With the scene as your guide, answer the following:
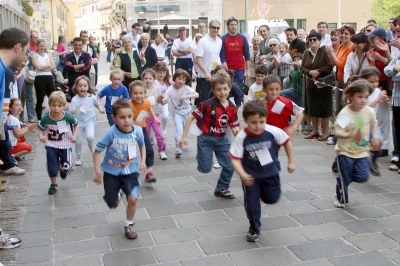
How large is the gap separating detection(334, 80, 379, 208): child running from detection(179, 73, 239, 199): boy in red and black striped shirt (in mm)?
1178

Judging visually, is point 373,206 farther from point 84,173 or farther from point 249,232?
point 84,173

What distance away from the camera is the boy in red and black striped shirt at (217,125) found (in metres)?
5.89

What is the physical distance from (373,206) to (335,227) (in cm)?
81

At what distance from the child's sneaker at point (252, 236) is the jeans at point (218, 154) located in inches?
52.2

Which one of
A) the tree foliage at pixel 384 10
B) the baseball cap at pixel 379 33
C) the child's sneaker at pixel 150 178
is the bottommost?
the child's sneaker at pixel 150 178

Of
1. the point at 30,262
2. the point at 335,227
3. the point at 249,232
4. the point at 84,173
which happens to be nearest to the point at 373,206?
the point at 335,227

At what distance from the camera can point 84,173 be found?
7562 mm

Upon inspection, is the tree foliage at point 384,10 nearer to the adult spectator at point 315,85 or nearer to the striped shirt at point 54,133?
the adult spectator at point 315,85

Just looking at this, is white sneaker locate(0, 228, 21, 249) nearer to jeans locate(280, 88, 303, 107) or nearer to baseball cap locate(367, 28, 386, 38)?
baseball cap locate(367, 28, 386, 38)

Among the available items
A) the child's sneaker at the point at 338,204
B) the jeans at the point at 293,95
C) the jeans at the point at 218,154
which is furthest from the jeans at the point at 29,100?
the child's sneaker at the point at 338,204

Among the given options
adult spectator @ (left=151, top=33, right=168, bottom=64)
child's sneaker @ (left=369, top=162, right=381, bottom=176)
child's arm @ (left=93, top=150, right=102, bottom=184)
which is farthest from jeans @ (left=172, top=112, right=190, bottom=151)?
adult spectator @ (left=151, top=33, right=168, bottom=64)

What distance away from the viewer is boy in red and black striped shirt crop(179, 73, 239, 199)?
5895 mm

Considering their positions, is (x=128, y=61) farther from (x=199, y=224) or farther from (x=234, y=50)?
(x=199, y=224)

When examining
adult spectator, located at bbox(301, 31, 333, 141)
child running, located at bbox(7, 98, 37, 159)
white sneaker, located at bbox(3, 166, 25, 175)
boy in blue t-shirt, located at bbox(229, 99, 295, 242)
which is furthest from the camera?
adult spectator, located at bbox(301, 31, 333, 141)
